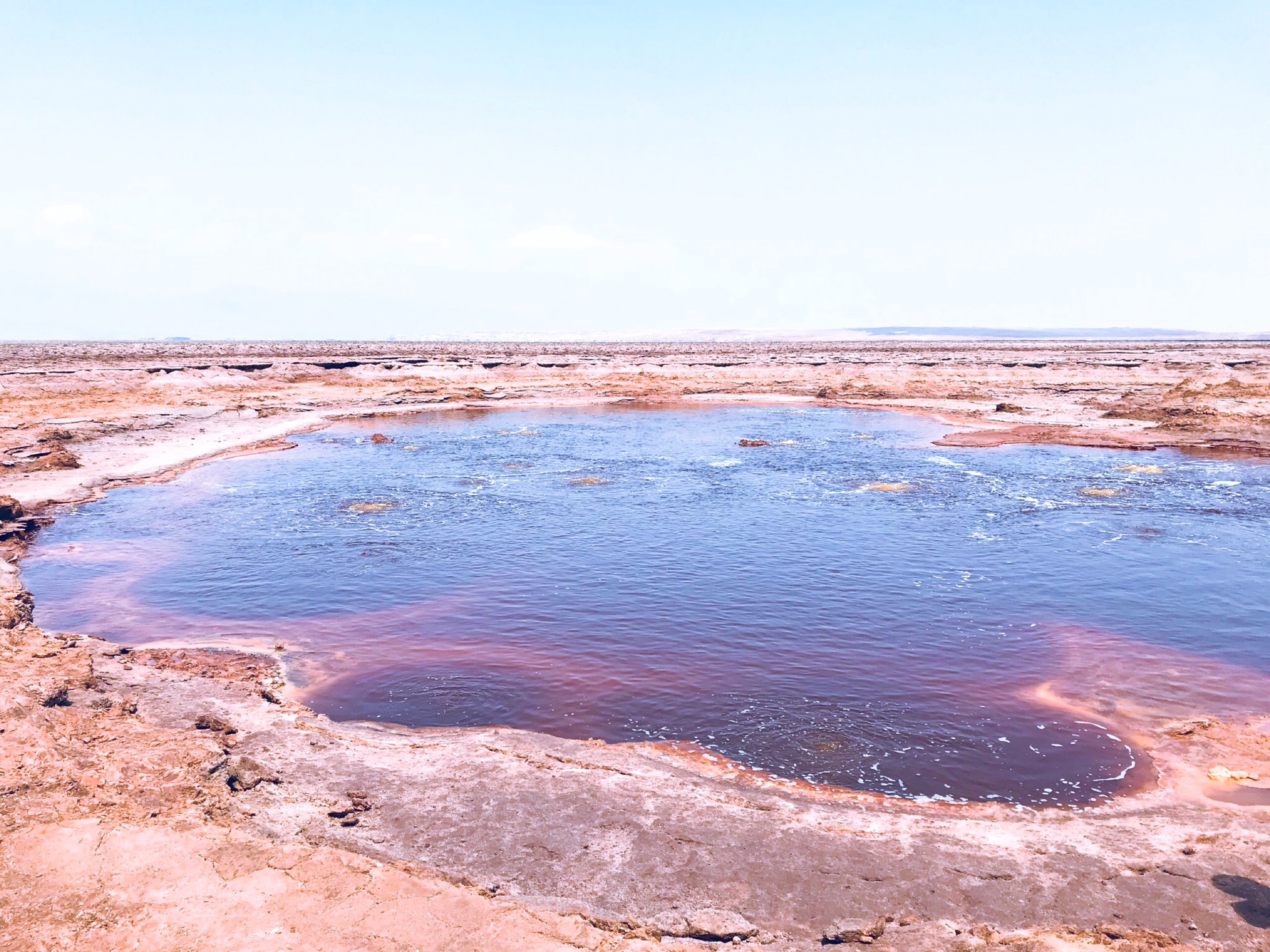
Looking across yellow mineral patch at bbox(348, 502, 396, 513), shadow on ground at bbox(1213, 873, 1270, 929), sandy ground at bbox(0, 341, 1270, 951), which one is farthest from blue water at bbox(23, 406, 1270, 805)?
shadow on ground at bbox(1213, 873, 1270, 929)

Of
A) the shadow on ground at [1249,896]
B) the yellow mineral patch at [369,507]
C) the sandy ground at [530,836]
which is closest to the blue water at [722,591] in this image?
the yellow mineral patch at [369,507]

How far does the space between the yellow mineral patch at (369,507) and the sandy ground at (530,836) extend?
473 inches

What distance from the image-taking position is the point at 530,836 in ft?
28.9

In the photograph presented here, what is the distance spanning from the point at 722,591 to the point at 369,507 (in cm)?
1455

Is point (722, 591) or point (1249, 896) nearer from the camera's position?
point (1249, 896)

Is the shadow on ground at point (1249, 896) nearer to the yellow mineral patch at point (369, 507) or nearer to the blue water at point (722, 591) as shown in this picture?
the blue water at point (722, 591)

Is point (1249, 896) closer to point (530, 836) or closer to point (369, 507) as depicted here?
point (530, 836)

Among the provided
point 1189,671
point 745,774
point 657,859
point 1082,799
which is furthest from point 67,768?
point 1189,671

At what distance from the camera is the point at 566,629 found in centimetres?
1648

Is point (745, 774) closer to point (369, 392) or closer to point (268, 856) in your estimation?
point (268, 856)

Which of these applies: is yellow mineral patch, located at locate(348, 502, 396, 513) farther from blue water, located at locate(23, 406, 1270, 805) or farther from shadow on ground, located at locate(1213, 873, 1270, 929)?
shadow on ground, located at locate(1213, 873, 1270, 929)

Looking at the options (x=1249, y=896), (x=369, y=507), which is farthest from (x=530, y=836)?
(x=369, y=507)

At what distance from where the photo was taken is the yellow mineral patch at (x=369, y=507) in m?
27.4

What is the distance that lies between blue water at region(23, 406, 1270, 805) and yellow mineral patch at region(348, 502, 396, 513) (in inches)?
8.7
